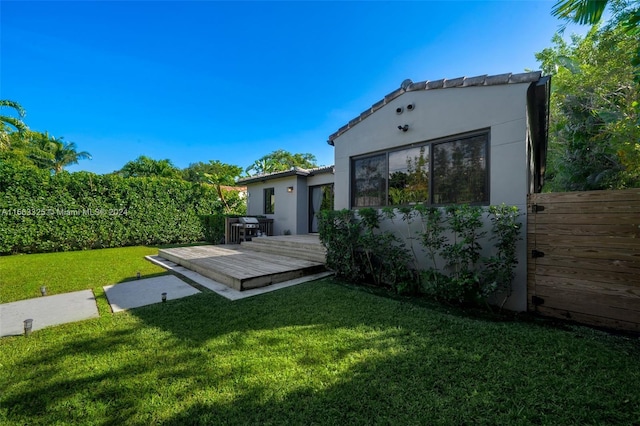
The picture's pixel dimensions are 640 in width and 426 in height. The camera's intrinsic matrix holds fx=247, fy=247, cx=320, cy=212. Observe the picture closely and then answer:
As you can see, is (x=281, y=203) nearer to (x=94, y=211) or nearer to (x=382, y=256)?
(x=382, y=256)

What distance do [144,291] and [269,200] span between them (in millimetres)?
8323

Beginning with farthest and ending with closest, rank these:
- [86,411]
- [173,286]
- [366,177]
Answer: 1. [366,177]
2. [173,286]
3. [86,411]

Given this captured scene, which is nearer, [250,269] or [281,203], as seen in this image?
[250,269]

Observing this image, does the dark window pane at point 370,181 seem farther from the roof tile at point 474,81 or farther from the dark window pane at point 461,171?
the roof tile at point 474,81

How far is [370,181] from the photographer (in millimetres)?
6438

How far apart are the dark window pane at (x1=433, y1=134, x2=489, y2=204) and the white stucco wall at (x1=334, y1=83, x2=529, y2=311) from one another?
18cm

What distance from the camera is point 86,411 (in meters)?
1.96

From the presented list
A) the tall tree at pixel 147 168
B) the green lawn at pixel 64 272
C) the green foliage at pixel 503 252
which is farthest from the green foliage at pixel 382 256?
the tall tree at pixel 147 168

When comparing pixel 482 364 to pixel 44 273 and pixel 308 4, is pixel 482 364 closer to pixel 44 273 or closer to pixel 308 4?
pixel 44 273

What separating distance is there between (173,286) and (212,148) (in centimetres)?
3067

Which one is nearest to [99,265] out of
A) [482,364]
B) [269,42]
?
[482,364]

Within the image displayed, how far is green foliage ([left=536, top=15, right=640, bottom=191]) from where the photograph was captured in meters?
8.70

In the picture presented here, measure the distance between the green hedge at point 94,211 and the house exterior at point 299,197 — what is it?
3.71 m

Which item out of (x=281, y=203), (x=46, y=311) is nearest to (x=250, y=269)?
(x=46, y=311)
